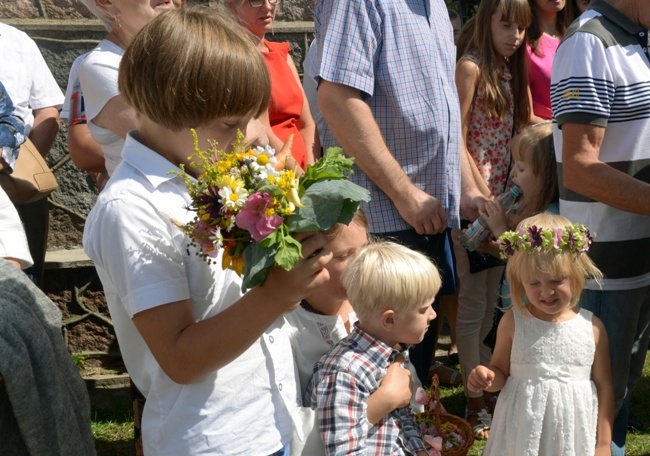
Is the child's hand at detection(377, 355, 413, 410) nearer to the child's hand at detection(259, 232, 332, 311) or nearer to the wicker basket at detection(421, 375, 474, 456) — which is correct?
the wicker basket at detection(421, 375, 474, 456)

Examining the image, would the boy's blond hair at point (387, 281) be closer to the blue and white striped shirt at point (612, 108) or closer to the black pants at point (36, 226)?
the blue and white striped shirt at point (612, 108)

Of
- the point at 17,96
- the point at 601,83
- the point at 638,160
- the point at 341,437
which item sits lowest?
the point at 341,437

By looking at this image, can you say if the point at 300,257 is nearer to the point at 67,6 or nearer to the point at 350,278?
the point at 350,278

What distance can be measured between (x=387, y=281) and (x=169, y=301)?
1006 mm

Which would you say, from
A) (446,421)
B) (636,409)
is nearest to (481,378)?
(446,421)

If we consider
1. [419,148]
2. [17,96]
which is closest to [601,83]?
[419,148]

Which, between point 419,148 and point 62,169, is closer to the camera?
point 419,148

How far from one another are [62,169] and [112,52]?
2275mm

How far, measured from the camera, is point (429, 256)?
3527 millimetres

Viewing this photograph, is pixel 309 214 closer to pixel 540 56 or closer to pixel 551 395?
pixel 551 395

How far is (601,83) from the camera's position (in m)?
2.97

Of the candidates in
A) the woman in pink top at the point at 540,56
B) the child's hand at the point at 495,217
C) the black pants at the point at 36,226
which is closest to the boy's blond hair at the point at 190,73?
the child's hand at the point at 495,217

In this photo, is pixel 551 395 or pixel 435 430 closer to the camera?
pixel 435 430

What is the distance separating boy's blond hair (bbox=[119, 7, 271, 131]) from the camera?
6.16 feet
